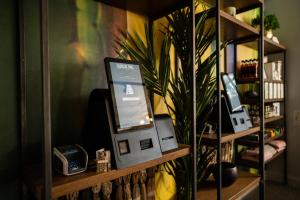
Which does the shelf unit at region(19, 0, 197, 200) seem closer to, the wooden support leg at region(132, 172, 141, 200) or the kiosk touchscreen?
the wooden support leg at region(132, 172, 141, 200)

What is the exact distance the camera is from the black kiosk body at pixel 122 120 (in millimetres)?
1005

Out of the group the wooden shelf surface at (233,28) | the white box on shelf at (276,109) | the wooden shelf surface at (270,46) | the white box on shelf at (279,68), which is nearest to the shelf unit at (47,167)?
the wooden shelf surface at (233,28)

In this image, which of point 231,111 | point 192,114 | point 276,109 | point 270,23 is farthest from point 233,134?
point 270,23

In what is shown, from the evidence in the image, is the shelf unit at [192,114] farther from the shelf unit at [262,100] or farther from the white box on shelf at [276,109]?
the white box on shelf at [276,109]

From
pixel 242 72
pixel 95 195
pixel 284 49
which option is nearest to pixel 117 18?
pixel 95 195

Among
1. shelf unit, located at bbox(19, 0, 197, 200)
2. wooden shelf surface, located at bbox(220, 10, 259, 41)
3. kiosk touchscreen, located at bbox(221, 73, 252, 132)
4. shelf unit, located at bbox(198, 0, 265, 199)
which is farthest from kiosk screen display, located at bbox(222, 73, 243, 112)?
shelf unit, located at bbox(19, 0, 197, 200)

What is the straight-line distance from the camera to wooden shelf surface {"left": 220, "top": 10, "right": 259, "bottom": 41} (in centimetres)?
171

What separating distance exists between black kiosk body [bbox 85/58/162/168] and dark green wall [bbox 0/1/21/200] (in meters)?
0.34

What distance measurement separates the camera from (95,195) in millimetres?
1124

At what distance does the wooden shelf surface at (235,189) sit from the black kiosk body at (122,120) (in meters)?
0.86

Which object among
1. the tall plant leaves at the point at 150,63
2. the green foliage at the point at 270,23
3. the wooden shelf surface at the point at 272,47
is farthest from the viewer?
the green foliage at the point at 270,23

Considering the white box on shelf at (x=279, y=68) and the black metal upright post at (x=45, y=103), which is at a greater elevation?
the white box on shelf at (x=279, y=68)

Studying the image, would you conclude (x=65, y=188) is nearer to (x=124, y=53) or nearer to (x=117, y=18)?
(x=124, y=53)

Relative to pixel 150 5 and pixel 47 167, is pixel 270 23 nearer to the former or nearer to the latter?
pixel 150 5
